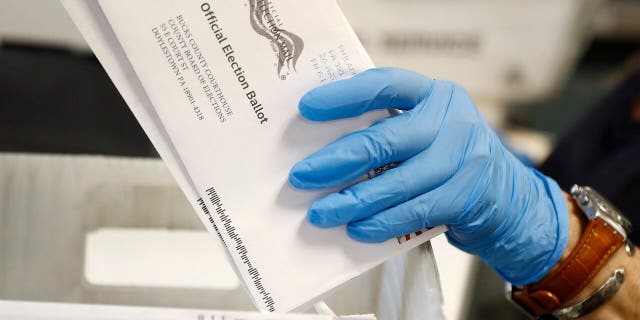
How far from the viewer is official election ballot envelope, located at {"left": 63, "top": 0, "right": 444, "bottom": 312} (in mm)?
562

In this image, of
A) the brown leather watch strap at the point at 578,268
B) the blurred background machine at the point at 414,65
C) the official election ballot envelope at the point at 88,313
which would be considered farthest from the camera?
the blurred background machine at the point at 414,65

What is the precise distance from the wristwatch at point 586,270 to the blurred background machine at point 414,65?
0.12 meters

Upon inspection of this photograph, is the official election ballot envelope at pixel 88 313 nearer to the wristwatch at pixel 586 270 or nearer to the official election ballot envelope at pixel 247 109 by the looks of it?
the official election ballot envelope at pixel 247 109

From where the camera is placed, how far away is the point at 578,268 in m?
0.74

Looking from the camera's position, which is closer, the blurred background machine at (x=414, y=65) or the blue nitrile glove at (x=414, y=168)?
the blue nitrile glove at (x=414, y=168)

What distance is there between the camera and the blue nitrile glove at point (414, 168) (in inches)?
23.2

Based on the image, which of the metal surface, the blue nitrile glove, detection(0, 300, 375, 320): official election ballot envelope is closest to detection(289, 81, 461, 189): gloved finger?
the blue nitrile glove

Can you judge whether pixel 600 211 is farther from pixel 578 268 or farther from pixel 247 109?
pixel 247 109

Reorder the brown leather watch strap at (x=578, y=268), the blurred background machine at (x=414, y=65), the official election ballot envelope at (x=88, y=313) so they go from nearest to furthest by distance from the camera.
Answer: the official election ballot envelope at (x=88, y=313)
the brown leather watch strap at (x=578, y=268)
the blurred background machine at (x=414, y=65)

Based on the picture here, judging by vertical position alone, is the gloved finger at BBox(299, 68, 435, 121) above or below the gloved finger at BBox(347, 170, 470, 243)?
above

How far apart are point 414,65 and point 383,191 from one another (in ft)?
2.93

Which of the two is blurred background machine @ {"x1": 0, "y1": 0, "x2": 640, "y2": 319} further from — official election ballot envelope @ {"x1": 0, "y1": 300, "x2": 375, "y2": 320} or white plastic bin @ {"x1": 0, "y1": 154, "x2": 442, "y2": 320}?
official election ballot envelope @ {"x1": 0, "y1": 300, "x2": 375, "y2": 320}

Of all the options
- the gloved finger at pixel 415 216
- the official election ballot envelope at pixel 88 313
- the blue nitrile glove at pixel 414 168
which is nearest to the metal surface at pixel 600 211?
the blue nitrile glove at pixel 414 168

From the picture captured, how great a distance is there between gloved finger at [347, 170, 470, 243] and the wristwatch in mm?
197
